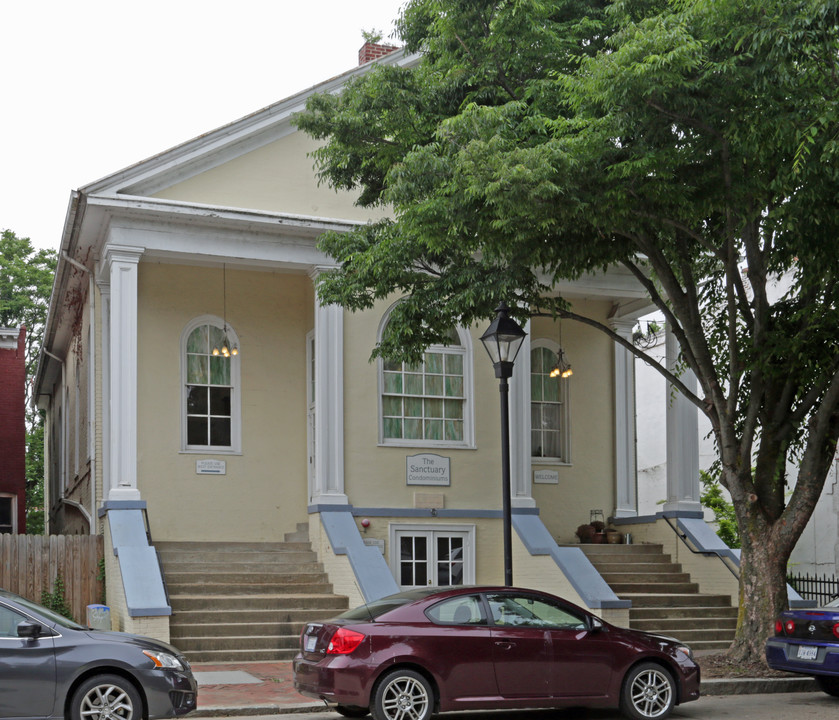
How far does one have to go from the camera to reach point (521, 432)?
19.4 m

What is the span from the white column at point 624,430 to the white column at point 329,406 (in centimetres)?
635

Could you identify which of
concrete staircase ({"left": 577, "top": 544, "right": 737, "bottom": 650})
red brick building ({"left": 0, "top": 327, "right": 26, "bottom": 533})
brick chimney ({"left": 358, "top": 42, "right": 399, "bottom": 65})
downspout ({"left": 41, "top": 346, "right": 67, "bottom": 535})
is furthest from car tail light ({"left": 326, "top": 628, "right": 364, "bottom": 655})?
red brick building ({"left": 0, "top": 327, "right": 26, "bottom": 533})

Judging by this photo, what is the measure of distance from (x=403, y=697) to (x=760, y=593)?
604 centimetres

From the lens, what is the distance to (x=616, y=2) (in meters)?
12.9

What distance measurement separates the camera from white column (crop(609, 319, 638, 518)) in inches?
864

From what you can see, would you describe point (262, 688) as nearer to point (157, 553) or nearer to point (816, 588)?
point (157, 553)

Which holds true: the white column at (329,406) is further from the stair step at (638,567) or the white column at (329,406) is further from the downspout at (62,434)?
the downspout at (62,434)

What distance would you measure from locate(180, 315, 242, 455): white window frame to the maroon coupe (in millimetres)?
8027

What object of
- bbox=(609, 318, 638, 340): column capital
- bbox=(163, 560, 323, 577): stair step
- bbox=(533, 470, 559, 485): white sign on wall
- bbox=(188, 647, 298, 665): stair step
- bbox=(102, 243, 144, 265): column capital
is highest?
bbox=(102, 243, 144, 265): column capital

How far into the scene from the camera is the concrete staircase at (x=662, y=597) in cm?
1775

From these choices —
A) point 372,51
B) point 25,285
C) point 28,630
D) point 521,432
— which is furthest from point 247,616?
point 25,285

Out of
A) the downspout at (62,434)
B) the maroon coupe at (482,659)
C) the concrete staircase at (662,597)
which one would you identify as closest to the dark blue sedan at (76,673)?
the maroon coupe at (482,659)

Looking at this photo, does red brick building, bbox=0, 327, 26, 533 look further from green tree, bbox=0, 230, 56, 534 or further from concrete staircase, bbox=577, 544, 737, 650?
concrete staircase, bbox=577, 544, 737, 650

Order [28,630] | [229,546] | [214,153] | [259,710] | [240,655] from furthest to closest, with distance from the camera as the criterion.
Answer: [214,153] → [229,546] → [240,655] → [259,710] → [28,630]
